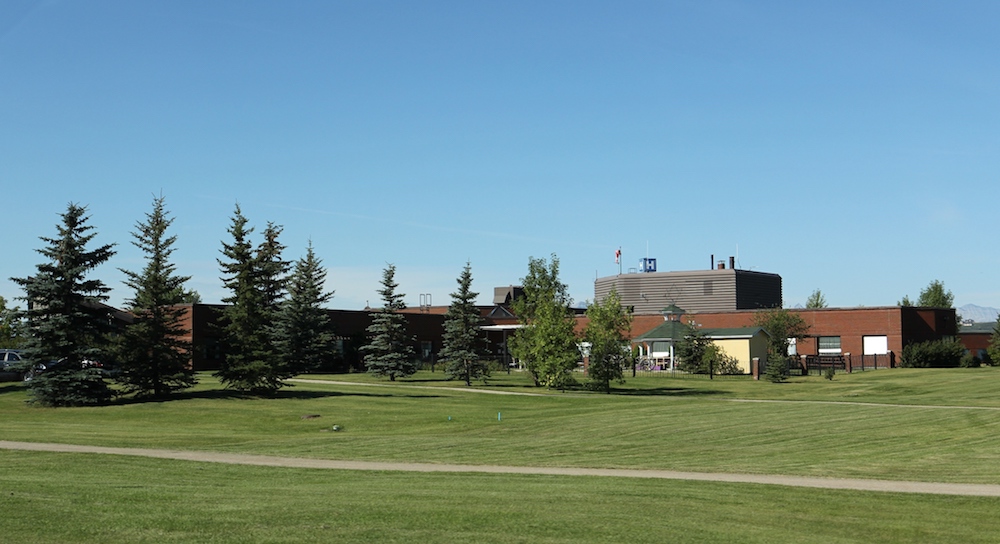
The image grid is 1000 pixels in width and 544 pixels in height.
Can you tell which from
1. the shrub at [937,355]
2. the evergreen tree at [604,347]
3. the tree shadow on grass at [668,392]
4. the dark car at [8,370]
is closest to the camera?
the tree shadow on grass at [668,392]

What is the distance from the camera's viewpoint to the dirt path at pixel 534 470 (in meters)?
19.3

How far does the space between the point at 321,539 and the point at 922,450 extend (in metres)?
18.8

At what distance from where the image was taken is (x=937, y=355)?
74750mm

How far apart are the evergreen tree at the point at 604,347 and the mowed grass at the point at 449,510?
33.6 meters

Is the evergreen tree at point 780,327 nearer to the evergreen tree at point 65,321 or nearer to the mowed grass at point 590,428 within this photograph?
the mowed grass at point 590,428

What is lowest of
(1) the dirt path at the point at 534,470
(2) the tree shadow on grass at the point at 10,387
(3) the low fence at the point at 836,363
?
(1) the dirt path at the point at 534,470

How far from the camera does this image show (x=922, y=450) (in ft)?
83.9

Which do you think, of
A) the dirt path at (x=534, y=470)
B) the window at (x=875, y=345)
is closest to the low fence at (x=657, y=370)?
the window at (x=875, y=345)

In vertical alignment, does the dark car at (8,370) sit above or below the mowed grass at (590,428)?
above

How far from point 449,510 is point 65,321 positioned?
106ft

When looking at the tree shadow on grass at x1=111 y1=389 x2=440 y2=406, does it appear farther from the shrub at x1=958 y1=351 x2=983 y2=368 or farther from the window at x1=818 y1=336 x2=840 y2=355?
the window at x1=818 y1=336 x2=840 y2=355

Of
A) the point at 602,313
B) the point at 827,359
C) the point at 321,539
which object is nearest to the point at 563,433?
the point at 321,539

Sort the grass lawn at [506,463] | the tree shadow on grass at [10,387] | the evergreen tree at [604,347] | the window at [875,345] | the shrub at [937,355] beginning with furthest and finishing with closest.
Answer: the window at [875,345], the shrub at [937,355], the evergreen tree at [604,347], the tree shadow on grass at [10,387], the grass lawn at [506,463]

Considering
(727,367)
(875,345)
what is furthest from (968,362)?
(727,367)
